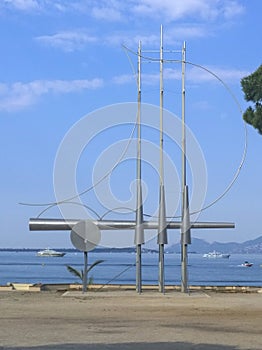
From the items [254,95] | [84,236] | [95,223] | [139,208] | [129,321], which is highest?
[254,95]

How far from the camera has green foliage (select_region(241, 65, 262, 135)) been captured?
2617 centimetres

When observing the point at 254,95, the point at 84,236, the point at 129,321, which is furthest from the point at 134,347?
the point at 84,236

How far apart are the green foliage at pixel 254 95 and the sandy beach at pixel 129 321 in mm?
5777

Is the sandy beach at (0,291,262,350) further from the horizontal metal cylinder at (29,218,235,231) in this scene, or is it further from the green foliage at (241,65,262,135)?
the green foliage at (241,65,262,135)

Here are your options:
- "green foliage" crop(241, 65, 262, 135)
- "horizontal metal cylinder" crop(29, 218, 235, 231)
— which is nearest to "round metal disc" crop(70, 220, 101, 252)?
"horizontal metal cylinder" crop(29, 218, 235, 231)

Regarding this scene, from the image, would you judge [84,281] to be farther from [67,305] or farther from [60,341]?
[60,341]

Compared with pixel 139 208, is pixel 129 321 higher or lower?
lower

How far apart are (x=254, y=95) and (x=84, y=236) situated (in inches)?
431

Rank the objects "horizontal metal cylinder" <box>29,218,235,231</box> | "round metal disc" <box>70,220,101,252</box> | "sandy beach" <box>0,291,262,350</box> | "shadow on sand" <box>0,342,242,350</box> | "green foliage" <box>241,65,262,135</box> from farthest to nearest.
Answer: "horizontal metal cylinder" <box>29,218,235,231</box>, "round metal disc" <box>70,220,101,252</box>, "green foliage" <box>241,65,262,135</box>, "sandy beach" <box>0,291,262,350</box>, "shadow on sand" <box>0,342,242,350</box>

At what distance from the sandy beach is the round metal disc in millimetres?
1967

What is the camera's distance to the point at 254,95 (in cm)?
2641

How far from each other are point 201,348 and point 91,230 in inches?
740

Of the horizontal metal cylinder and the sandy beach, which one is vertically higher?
the horizontal metal cylinder

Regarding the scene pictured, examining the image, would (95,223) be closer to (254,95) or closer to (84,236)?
(84,236)
